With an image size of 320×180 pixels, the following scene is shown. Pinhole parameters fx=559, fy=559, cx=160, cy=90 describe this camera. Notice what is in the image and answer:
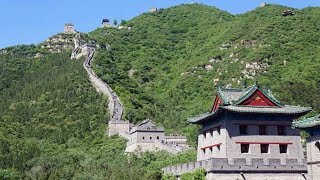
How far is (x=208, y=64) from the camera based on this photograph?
133125 millimetres

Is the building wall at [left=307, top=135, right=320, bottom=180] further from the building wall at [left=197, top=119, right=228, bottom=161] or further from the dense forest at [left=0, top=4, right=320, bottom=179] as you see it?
the dense forest at [left=0, top=4, right=320, bottom=179]

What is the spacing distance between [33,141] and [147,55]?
261 ft

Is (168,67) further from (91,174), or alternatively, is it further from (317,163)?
(317,163)

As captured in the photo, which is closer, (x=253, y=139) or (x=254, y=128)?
(x=253, y=139)

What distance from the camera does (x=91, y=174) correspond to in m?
47.2

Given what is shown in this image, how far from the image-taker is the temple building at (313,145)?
3384cm

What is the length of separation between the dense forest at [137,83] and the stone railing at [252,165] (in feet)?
30.7

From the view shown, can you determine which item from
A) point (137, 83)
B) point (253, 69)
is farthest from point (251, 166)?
point (137, 83)

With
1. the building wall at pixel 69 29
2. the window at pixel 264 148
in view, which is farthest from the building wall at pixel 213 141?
the building wall at pixel 69 29

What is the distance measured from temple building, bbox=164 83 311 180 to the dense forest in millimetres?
8581

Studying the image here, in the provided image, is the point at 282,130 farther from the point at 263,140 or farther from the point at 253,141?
the point at 253,141

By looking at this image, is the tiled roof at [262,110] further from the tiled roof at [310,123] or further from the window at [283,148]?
the tiled roof at [310,123]

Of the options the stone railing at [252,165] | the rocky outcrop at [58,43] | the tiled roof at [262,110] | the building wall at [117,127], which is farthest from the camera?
the rocky outcrop at [58,43]

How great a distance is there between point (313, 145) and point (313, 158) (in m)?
0.81
